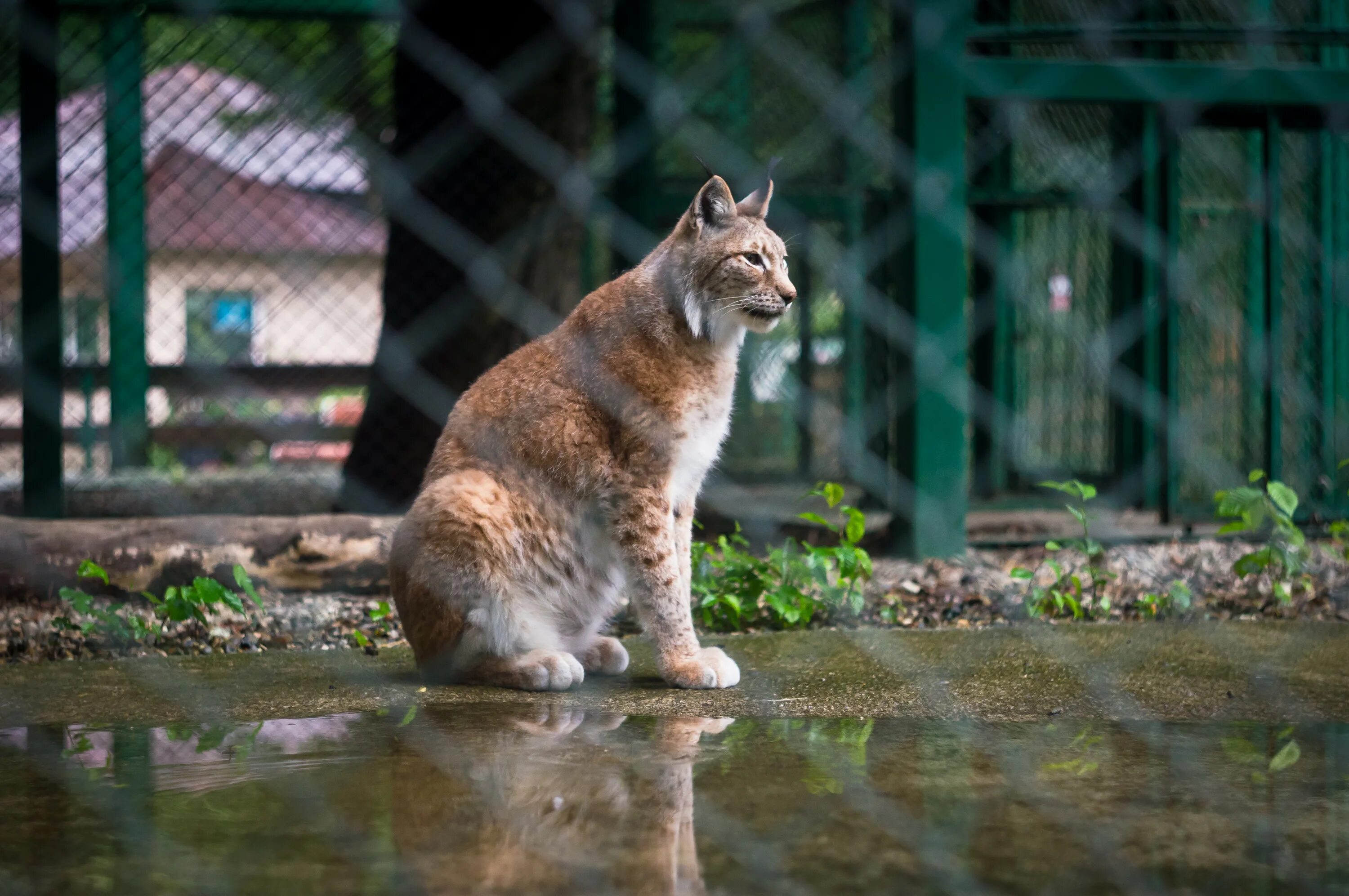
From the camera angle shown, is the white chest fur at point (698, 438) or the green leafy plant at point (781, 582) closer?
the white chest fur at point (698, 438)

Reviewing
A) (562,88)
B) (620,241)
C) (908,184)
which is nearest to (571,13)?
(562,88)

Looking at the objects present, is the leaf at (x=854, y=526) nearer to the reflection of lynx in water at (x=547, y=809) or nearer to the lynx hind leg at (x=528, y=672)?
the lynx hind leg at (x=528, y=672)

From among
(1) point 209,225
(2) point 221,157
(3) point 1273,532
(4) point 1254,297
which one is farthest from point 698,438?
(1) point 209,225

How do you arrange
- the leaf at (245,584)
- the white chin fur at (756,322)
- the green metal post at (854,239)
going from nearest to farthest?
the white chin fur at (756,322) → the leaf at (245,584) → the green metal post at (854,239)

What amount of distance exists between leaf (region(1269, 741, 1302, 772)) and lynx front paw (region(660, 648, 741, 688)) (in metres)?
1.01

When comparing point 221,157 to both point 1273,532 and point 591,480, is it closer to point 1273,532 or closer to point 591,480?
point 591,480

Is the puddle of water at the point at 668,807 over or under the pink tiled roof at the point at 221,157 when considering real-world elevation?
under

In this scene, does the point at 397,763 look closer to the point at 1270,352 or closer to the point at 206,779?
the point at 206,779

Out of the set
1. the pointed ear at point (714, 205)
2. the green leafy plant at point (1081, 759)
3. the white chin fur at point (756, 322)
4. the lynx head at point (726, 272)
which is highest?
the pointed ear at point (714, 205)

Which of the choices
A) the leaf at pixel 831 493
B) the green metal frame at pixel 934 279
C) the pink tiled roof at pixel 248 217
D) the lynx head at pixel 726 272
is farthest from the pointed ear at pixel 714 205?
the pink tiled roof at pixel 248 217

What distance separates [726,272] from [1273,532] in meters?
2.04

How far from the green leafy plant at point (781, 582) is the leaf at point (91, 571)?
60.7 inches

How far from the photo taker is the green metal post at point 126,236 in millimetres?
5352

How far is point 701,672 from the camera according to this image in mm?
2596
